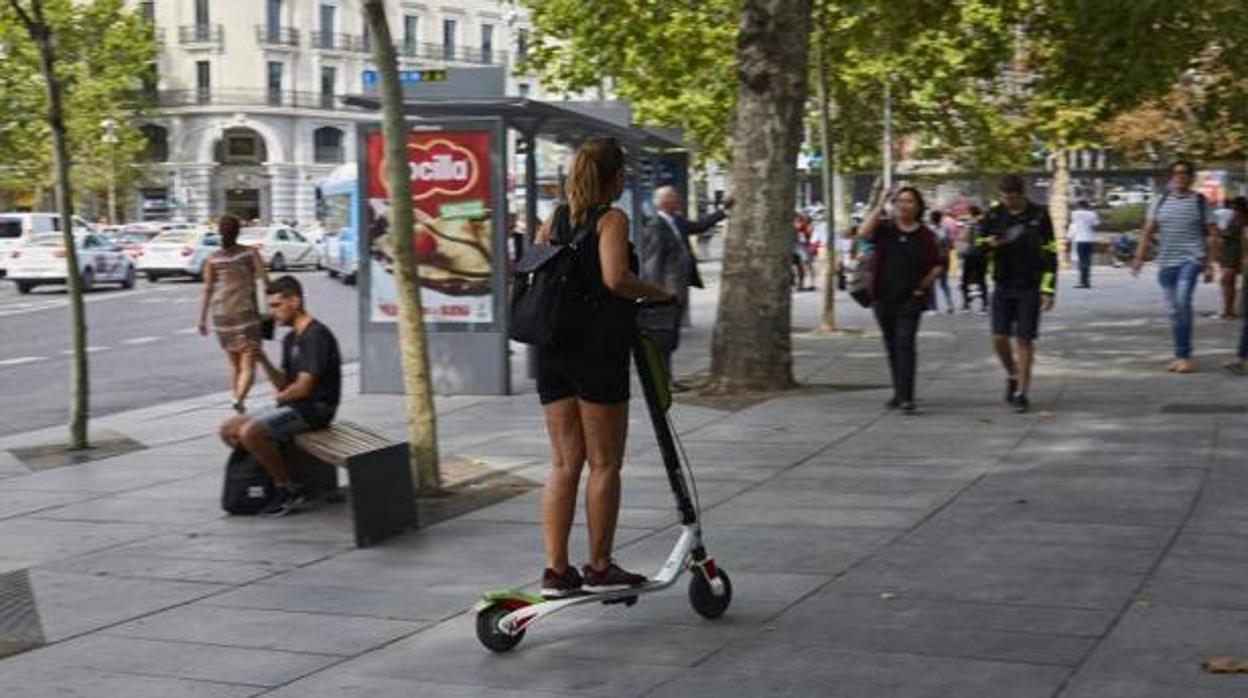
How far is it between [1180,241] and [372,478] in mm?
9046

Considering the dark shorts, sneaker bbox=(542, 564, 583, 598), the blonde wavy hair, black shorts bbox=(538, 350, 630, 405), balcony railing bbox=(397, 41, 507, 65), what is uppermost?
balcony railing bbox=(397, 41, 507, 65)

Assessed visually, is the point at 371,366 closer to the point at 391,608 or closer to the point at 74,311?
the point at 74,311

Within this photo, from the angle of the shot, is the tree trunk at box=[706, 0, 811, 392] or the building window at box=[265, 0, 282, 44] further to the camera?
the building window at box=[265, 0, 282, 44]

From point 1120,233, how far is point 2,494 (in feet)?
127

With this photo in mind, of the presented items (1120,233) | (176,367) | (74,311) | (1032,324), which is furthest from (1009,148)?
(74,311)

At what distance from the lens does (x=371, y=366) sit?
15.1 m

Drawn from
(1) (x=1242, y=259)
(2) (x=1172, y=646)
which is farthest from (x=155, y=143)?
(2) (x=1172, y=646)

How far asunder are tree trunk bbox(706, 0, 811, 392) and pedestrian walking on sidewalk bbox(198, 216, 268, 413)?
152 inches

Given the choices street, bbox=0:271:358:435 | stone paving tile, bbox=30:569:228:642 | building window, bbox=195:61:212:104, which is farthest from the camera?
building window, bbox=195:61:212:104

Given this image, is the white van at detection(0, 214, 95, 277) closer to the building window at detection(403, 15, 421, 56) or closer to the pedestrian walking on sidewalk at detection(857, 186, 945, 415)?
the pedestrian walking on sidewalk at detection(857, 186, 945, 415)

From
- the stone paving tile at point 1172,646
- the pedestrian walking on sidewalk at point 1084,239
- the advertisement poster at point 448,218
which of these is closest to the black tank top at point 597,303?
the stone paving tile at point 1172,646

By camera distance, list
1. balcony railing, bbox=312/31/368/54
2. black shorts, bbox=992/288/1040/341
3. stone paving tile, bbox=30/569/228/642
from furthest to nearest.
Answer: balcony railing, bbox=312/31/368/54 → black shorts, bbox=992/288/1040/341 → stone paving tile, bbox=30/569/228/642

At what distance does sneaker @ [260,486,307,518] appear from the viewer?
8.80m

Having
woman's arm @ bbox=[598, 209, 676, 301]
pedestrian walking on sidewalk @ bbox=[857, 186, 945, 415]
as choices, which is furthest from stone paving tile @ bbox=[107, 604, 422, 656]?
pedestrian walking on sidewalk @ bbox=[857, 186, 945, 415]
